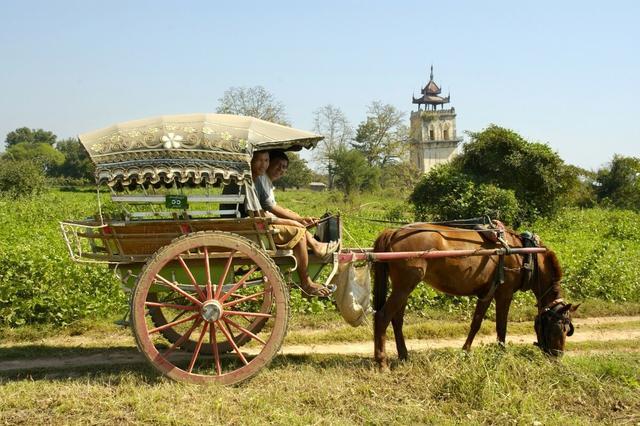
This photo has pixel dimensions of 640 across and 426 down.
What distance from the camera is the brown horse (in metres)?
6.51

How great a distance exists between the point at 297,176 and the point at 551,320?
56.8 m

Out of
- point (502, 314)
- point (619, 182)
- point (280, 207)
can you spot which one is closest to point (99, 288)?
point (280, 207)

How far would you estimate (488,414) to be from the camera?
504 cm

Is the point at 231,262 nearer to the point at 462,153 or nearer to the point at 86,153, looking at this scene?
the point at 86,153

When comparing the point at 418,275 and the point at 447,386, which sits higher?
the point at 418,275

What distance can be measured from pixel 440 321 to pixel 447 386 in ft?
11.7

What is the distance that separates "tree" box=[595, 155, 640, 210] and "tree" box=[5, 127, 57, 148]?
94984 millimetres

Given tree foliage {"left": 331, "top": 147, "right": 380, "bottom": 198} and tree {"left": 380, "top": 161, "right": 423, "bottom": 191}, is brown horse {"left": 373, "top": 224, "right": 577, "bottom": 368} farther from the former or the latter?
tree {"left": 380, "top": 161, "right": 423, "bottom": 191}

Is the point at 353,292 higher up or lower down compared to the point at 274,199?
lower down

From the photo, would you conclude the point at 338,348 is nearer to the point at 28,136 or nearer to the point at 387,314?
the point at 387,314

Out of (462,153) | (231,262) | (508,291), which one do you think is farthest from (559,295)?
(462,153)

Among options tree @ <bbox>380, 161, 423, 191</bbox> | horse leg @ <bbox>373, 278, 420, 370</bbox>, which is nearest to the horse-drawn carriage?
horse leg @ <bbox>373, 278, 420, 370</bbox>

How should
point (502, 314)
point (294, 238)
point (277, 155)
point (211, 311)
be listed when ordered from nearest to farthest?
point (211, 311)
point (294, 238)
point (277, 155)
point (502, 314)

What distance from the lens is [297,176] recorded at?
63.1 m
